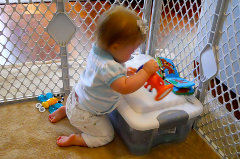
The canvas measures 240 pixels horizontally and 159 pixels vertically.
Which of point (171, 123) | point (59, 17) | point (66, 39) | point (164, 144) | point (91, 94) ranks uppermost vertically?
point (59, 17)

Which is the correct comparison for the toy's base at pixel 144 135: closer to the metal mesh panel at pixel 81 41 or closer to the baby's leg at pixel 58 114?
the baby's leg at pixel 58 114

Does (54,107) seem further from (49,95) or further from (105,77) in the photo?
(105,77)

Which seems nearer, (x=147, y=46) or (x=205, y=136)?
(x=205, y=136)

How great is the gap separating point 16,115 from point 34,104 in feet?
0.34

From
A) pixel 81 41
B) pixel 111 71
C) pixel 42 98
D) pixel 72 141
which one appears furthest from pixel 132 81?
pixel 81 41

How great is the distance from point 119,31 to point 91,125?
0.41 meters

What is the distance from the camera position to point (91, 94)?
0.83 meters

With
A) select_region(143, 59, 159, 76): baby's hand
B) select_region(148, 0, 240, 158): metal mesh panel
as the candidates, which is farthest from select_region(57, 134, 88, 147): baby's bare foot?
select_region(148, 0, 240, 158): metal mesh panel

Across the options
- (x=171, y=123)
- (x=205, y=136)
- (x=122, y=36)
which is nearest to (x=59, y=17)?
(x=122, y=36)

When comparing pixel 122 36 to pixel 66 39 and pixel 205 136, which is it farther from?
pixel 205 136

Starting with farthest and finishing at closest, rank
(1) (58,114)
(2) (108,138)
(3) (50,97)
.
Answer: (3) (50,97), (1) (58,114), (2) (108,138)

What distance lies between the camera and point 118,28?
68 cm

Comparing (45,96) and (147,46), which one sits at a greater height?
(147,46)

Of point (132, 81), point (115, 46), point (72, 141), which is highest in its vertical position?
point (115, 46)
